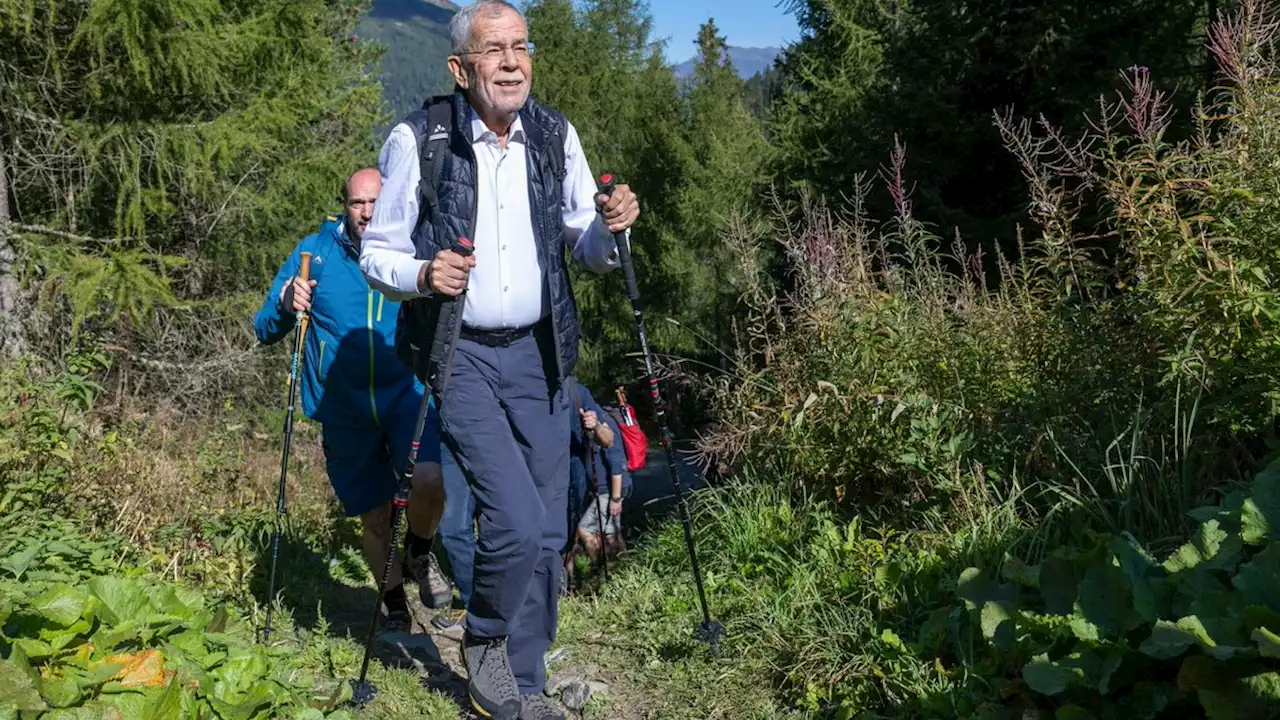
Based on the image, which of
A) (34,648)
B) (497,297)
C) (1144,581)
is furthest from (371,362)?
(1144,581)

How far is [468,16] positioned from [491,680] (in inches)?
99.5

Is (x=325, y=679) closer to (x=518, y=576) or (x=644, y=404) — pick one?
(x=518, y=576)

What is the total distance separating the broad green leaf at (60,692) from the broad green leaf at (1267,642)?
9.95 feet

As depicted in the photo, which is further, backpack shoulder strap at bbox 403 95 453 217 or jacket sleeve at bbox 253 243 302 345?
jacket sleeve at bbox 253 243 302 345

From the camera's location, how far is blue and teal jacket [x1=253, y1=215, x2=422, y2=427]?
16.6 ft

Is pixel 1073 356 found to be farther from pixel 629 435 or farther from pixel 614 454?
pixel 629 435

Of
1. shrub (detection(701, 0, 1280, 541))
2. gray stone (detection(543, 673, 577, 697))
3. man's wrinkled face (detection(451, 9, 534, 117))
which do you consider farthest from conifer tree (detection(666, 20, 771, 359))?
man's wrinkled face (detection(451, 9, 534, 117))

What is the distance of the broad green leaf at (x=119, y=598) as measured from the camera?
335 centimetres

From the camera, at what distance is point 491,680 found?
4.03 meters

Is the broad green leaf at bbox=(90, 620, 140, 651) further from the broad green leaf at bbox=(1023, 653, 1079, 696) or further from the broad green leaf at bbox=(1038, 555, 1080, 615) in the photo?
the broad green leaf at bbox=(1038, 555, 1080, 615)

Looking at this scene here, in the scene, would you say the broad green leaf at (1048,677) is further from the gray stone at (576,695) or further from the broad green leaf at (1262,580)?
the gray stone at (576,695)

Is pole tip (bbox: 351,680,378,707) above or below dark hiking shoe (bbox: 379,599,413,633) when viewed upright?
above

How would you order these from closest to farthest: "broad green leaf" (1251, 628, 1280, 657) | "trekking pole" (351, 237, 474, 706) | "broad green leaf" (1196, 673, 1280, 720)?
"broad green leaf" (1251, 628, 1280, 657) < "broad green leaf" (1196, 673, 1280, 720) < "trekking pole" (351, 237, 474, 706)

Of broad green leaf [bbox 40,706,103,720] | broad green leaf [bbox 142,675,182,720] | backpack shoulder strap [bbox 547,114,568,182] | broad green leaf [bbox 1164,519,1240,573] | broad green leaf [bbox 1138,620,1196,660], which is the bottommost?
broad green leaf [bbox 1138,620,1196,660]
